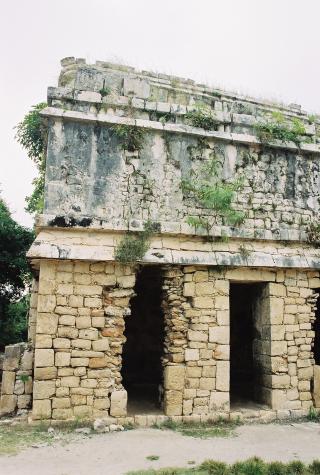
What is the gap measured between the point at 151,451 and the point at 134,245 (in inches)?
124

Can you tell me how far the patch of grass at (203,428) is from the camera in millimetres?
6820

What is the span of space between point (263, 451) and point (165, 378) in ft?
6.62

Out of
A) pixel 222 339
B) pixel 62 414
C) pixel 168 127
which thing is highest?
pixel 168 127

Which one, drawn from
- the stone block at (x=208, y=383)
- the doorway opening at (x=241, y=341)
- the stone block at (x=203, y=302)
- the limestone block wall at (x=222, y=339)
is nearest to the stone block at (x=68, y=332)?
the limestone block wall at (x=222, y=339)

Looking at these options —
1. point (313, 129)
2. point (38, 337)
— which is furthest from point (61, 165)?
point (313, 129)

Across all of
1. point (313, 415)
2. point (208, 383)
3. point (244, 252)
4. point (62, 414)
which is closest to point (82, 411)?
point (62, 414)

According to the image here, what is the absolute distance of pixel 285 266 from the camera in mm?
8148

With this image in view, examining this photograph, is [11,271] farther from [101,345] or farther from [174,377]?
[174,377]

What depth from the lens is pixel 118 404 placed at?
7066mm

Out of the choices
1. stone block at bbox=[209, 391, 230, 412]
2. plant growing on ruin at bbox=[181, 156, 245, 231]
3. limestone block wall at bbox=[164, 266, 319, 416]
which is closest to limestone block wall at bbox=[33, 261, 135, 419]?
limestone block wall at bbox=[164, 266, 319, 416]

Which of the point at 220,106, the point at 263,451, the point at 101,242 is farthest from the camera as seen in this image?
the point at 220,106

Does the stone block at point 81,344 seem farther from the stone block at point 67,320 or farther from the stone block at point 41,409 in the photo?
the stone block at point 41,409

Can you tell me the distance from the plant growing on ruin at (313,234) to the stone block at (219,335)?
255cm

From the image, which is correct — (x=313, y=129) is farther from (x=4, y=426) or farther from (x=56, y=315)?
(x=4, y=426)
